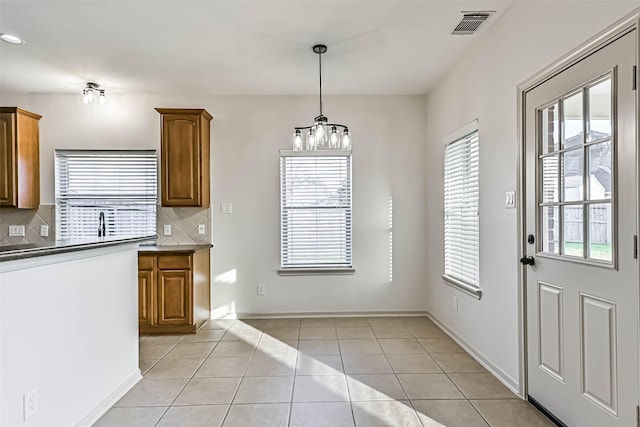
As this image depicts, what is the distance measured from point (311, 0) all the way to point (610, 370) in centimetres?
282

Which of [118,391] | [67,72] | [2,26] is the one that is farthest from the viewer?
[67,72]

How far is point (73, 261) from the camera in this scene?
Result: 2129 mm

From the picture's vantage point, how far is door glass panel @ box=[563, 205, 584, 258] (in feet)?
6.71

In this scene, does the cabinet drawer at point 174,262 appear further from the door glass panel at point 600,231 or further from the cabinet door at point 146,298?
the door glass panel at point 600,231

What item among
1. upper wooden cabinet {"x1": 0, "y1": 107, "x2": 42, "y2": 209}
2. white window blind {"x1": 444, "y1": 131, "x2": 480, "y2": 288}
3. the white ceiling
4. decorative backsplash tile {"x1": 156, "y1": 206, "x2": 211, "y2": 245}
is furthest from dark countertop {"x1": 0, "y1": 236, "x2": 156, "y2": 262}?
white window blind {"x1": 444, "y1": 131, "x2": 480, "y2": 288}

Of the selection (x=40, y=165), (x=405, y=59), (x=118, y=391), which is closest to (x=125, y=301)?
(x=118, y=391)

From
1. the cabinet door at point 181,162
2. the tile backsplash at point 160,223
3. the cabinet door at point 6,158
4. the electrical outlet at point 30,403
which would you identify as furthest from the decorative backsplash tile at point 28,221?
the electrical outlet at point 30,403

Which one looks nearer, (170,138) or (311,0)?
(311,0)

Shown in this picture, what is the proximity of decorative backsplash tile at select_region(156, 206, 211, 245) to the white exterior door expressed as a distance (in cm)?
356

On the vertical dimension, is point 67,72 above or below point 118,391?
above

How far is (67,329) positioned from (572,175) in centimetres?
298

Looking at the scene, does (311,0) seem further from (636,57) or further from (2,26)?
(2,26)

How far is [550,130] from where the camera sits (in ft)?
7.59

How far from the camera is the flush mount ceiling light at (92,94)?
4.11 meters
